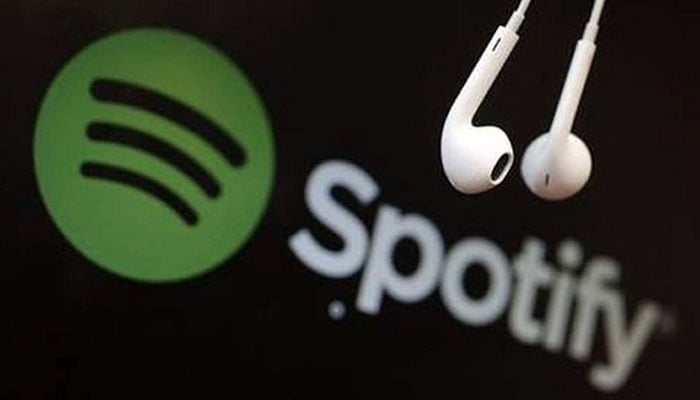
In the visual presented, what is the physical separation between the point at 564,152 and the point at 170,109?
1.99 ft

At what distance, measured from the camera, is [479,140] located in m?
0.67

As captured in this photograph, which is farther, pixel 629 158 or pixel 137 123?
pixel 629 158

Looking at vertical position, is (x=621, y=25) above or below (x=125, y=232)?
above

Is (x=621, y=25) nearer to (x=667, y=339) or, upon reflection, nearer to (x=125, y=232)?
(x=667, y=339)

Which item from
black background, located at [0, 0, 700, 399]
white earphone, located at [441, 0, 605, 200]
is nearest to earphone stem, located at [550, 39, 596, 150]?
white earphone, located at [441, 0, 605, 200]

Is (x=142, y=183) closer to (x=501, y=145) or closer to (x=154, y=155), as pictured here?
(x=154, y=155)

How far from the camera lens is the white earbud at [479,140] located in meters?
0.67

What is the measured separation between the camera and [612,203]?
1.32m

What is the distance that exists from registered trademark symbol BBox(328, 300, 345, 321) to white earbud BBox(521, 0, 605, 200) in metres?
0.56

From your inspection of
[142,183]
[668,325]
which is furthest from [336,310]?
[668,325]

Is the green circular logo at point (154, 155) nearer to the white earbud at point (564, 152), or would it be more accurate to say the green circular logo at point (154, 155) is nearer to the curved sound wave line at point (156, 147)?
the curved sound wave line at point (156, 147)

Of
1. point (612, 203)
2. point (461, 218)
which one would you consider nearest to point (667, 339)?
point (612, 203)

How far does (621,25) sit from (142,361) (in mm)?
593

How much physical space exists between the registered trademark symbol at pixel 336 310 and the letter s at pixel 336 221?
0.03 meters
